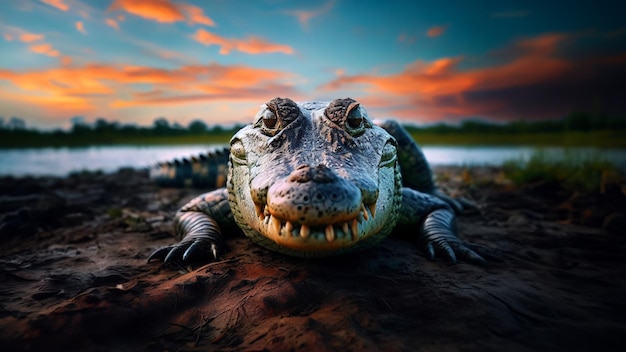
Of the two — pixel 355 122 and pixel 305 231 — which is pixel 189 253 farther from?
pixel 355 122

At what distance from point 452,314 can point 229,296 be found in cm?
117

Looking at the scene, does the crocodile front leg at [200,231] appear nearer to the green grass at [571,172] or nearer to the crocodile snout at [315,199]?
the crocodile snout at [315,199]

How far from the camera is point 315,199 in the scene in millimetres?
1454

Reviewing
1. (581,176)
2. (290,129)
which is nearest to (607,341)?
(290,129)

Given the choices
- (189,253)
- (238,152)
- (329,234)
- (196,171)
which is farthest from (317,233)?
(196,171)

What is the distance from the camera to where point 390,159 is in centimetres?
248

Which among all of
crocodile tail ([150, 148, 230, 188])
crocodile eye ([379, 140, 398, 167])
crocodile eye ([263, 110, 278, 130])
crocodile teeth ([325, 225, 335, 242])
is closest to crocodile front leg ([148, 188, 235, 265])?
crocodile eye ([263, 110, 278, 130])

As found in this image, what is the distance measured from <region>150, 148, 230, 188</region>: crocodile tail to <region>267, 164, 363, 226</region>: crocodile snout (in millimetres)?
4979

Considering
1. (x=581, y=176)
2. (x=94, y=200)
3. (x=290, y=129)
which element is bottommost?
(x=94, y=200)

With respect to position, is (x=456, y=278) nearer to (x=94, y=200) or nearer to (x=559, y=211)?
(x=559, y=211)

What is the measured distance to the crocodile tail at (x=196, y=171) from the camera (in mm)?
6578

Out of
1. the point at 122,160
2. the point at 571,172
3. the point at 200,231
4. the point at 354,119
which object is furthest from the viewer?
the point at 122,160

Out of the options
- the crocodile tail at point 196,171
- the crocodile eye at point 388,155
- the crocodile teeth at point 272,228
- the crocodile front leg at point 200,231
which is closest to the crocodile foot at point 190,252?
the crocodile front leg at point 200,231

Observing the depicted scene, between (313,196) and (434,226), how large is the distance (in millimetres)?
1785
